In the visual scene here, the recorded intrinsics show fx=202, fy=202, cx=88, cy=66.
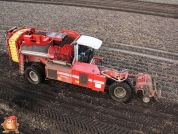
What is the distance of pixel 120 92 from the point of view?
773cm

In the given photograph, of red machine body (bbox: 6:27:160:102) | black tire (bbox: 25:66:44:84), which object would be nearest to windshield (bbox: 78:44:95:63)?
red machine body (bbox: 6:27:160:102)

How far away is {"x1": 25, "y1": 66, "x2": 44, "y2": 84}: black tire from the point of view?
327 inches

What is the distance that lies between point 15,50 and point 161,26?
1036 centimetres

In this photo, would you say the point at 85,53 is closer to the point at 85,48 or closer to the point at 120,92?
the point at 85,48

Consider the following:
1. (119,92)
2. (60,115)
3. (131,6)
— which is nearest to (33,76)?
(60,115)

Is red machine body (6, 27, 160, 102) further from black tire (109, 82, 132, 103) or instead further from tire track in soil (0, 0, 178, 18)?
tire track in soil (0, 0, 178, 18)

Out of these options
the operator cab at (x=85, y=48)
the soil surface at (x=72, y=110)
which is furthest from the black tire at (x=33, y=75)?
the operator cab at (x=85, y=48)

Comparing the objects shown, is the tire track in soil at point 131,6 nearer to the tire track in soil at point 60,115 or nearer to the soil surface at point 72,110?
the soil surface at point 72,110

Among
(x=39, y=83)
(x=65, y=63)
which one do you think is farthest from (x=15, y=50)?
(x=65, y=63)

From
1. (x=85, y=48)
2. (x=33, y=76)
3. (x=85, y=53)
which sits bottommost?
(x=33, y=76)

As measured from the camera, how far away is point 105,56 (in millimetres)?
10859

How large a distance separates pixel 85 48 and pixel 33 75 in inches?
104

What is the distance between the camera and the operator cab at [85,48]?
7551mm

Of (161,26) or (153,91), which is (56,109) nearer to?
(153,91)
